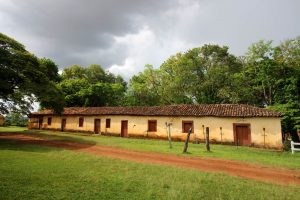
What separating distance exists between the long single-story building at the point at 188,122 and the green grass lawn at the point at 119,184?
9575 millimetres

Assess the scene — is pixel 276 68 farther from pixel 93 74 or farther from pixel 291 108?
pixel 93 74

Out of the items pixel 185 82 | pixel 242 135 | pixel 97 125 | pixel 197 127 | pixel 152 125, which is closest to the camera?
pixel 242 135

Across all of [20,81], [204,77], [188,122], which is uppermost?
[204,77]

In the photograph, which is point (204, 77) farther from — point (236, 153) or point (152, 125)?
point (236, 153)

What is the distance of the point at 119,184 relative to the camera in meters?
6.59

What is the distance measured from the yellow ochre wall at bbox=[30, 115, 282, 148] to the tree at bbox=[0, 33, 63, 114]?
30.2 feet

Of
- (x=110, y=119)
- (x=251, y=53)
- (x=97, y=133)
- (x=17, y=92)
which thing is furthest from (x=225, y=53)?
(x=17, y=92)

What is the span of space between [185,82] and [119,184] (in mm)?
28076

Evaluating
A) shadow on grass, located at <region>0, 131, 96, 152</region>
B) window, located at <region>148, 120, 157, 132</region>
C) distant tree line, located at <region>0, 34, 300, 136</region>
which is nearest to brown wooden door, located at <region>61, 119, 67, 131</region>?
distant tree line, located at <region>0, 34, 300, 136</region>

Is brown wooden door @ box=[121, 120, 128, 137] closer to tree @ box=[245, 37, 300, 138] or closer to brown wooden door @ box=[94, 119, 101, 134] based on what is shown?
brown wooden door @ box=[94, 119, 101, 134]

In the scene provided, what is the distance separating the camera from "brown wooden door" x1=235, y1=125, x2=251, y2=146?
20.2 metres

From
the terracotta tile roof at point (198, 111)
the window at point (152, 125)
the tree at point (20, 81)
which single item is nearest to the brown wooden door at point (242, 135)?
the terracotta tile roof at point (198, 111)

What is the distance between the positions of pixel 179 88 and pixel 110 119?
11957 millimetres

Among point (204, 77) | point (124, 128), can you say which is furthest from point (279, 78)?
point (124, 128)
